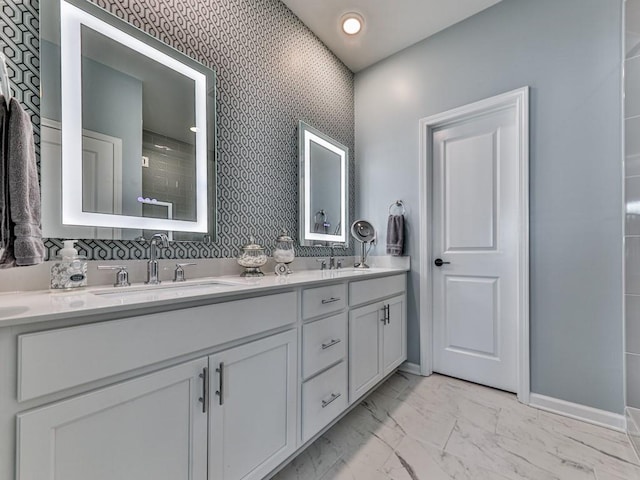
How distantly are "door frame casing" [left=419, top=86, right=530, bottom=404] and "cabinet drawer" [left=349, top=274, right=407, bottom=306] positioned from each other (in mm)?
233

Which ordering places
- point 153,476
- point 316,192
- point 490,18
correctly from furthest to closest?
1. point 316,192
2. point 490,18
3. point 153,476

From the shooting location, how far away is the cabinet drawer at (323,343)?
1.37m

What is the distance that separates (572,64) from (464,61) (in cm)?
68

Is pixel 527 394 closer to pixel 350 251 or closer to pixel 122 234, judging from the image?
pixel 350 251

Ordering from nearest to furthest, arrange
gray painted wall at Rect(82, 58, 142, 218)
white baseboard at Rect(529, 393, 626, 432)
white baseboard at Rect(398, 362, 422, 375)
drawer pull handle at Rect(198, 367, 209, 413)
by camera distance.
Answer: drawer pull handle at Rect(198, 367, 209, 413) → gray painted wall at Rect(82, 58, 142, 218) → white baseboard at Rect(529, 393, 626, 432) → white baseboard at Rect(398, 362, 422, 375)

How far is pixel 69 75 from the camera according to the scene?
1.13 meters

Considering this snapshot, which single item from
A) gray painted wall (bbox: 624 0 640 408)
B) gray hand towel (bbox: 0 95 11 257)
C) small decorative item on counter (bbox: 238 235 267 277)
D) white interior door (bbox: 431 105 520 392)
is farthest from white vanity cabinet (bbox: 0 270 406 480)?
gray painted wall (bbox: 624 0 640 408)

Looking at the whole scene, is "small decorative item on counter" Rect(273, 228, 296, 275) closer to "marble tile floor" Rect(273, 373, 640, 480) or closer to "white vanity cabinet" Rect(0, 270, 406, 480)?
"white vanity cabinet" Rect(0, 270, 406, 480)

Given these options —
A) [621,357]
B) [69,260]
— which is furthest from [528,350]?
[69,260]

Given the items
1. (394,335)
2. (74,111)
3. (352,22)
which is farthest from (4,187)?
(352,22)

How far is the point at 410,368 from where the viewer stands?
2408mm

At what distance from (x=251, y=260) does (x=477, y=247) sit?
→ 164 centimetres

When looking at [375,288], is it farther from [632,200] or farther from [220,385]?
[632,200]

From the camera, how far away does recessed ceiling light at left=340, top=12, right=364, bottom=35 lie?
218 centimetres
